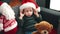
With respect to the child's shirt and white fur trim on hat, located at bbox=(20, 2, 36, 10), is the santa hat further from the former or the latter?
the child's shirt

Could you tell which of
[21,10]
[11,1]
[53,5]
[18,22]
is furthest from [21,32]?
[53,5]

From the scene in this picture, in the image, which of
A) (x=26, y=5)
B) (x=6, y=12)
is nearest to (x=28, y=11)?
(x=26, y=5)

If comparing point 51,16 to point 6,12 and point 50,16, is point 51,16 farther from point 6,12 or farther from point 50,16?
point 6,12

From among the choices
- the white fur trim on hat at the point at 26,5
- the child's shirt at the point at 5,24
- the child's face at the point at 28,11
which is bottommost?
the child's shirt at the point at 5,24

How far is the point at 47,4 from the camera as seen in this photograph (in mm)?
1409

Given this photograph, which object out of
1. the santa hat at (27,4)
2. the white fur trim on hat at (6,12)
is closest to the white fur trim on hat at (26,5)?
the santa hat at (27,4)

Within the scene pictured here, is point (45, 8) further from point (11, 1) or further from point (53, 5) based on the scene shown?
point (11, 1)

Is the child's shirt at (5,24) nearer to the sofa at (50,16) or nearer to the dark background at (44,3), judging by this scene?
the sofa at (50,16)

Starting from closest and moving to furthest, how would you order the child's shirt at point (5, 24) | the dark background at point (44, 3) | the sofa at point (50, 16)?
the child's shirt at point (5, 24), the sofa at point (50, 16), the dark background at point (44, 3)

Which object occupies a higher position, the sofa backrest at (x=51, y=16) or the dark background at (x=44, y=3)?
the dark background at (x=44, y=3)

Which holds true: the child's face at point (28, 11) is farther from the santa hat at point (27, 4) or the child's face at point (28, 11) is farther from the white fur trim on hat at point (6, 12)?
the white fur trim on hat at point (6, 12)

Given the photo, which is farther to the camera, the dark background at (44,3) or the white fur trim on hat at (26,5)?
the dark background at (44,3)

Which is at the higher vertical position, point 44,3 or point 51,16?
point 44,3

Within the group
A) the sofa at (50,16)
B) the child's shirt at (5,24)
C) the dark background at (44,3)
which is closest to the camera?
the child's shirt at (5,24)
